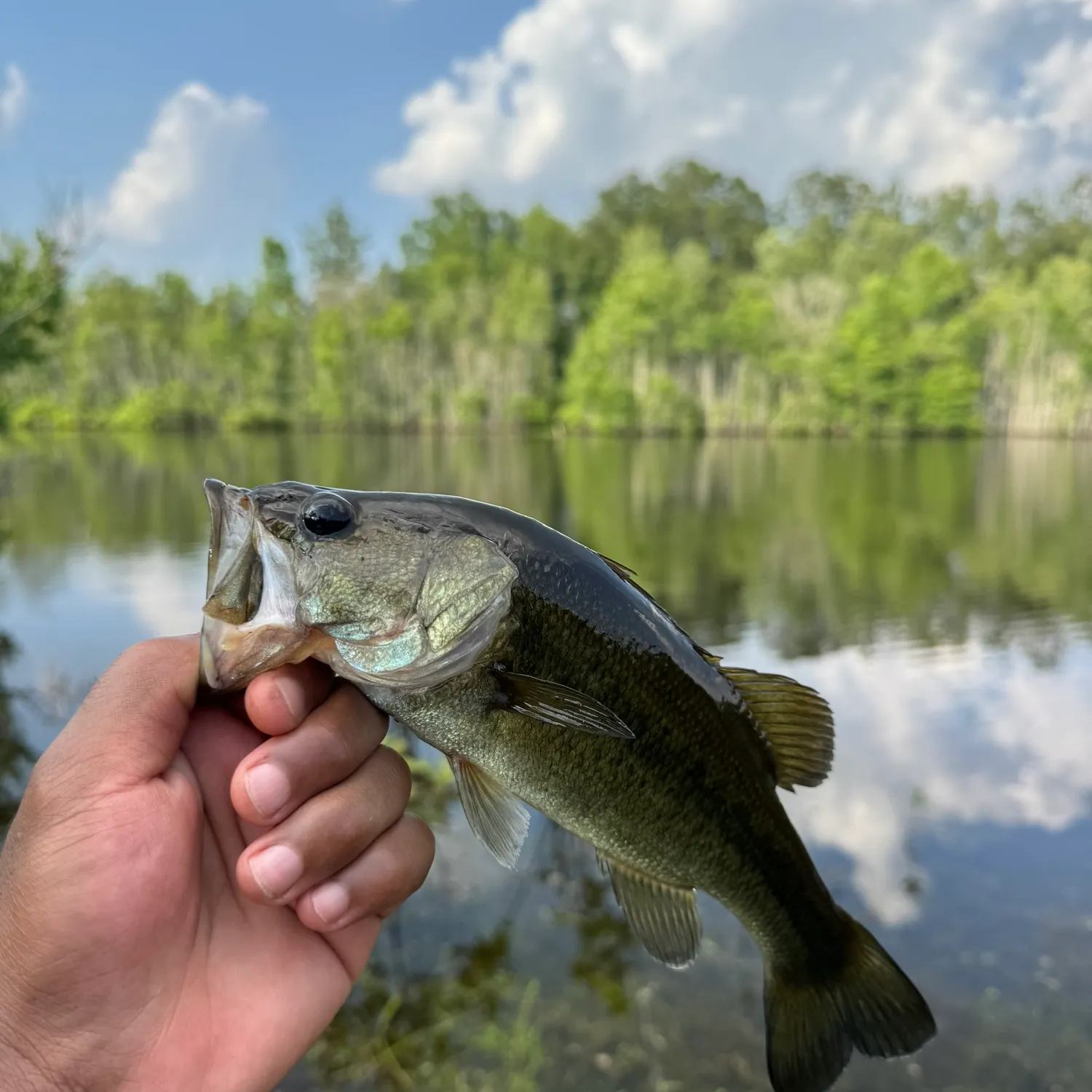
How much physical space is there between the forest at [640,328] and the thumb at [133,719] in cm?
6670

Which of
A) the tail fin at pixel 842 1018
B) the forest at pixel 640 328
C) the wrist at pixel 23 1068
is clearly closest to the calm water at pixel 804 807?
the tail fin at pixel 842 1018

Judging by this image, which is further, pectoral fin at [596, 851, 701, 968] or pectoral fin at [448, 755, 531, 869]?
pectoral fin at [596, 851, 701, 968]

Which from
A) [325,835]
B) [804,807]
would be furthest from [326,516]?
[804,807]

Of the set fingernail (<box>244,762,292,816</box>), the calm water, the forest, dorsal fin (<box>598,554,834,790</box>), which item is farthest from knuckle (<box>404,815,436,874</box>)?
the forest

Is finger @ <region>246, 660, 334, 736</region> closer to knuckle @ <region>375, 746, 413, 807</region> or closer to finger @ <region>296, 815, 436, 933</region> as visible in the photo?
knuckle @ <region>375, 746, 413, 807</region>

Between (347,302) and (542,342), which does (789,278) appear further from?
(347,302)

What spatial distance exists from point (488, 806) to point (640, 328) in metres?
68.5

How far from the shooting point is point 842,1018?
2318mm

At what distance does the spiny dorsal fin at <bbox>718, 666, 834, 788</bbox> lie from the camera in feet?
7.37

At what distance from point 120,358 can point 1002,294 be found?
281ft

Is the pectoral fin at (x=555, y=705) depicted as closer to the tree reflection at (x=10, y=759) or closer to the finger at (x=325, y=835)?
the finger at (x=325, y=835)

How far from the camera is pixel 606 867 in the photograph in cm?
226

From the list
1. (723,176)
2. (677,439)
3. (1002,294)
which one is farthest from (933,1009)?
(723,176)

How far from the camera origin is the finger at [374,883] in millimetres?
2004
